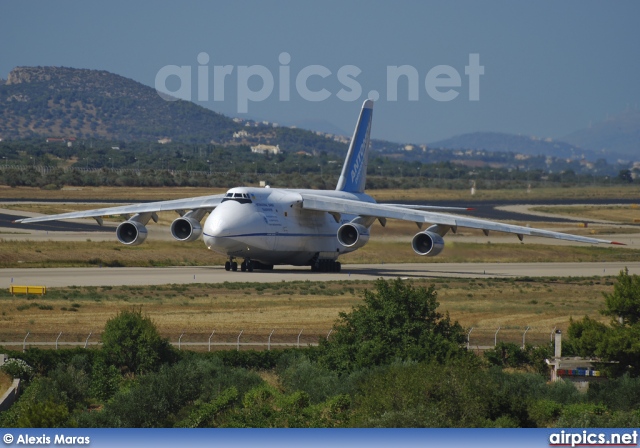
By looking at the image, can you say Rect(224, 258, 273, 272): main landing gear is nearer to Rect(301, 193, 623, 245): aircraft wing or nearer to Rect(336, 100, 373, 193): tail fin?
Rect(301, 193, 623, 245): aircraft wing

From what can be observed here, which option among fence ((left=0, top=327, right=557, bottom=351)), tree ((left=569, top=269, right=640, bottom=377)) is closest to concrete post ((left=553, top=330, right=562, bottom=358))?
tree ((left=569, top=269, right=640, bottom=377))

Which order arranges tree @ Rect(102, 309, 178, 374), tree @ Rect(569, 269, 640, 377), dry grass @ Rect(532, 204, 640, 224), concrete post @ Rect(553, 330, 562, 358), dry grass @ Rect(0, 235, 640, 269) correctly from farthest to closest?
1. dry grass @ Rect(532, 204, 640, 224)
2. dry grass @ Rect(0, 235, 640, 269)
3. concrete post @ Rect(553, 330, 562, 358)
4. tree @ Rect(102, 309, 178, 374)
5. tree @ Rect(569, 269, 640, 377)

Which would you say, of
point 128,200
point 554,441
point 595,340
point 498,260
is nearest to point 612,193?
point 128,200

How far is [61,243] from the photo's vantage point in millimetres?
62344

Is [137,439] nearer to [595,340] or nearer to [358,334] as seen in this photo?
[358,334]

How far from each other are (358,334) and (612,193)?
154375 millimetres

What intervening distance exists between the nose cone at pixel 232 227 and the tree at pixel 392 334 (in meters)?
18.7

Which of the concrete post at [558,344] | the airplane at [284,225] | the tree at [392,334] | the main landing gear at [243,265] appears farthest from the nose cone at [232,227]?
the concrete post at [558,344]

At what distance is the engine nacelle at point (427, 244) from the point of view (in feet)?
169

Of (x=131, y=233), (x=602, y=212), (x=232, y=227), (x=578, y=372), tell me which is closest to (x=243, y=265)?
(x=131, y=233)

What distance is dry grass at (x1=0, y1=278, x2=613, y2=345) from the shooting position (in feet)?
115

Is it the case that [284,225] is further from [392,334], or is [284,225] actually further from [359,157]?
[392,334]

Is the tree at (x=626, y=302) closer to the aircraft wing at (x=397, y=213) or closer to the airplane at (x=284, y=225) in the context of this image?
the airplane at (x=284, y=225)

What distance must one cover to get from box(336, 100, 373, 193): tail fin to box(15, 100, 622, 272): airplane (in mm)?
3663
